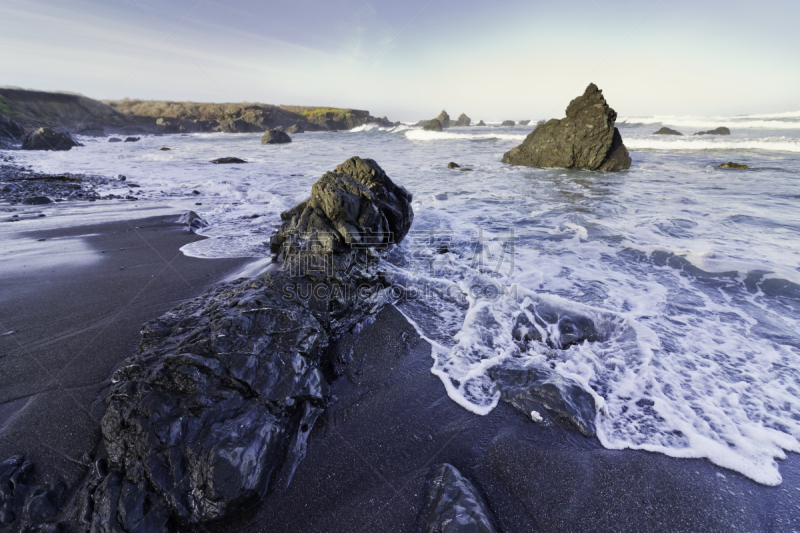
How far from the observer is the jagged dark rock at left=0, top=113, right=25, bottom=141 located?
1006 inches

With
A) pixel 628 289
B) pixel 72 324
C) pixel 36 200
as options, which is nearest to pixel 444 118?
pixel 36 200

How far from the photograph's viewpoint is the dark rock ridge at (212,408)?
5.35 ft

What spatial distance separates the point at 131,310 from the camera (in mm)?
3340

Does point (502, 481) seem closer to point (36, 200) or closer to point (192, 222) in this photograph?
point (192, 222)

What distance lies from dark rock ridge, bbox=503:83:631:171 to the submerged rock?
1581 cm

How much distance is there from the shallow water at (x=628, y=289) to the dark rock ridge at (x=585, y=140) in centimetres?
447

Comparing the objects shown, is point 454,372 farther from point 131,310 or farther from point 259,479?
point 131,310

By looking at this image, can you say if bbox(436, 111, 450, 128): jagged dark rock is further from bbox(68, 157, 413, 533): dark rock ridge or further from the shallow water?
bbox(68, 157, 413, 533): dark rock ridge

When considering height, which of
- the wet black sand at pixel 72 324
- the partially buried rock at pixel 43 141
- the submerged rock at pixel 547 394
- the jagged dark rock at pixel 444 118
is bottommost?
the submerged rock at pixel 547 394

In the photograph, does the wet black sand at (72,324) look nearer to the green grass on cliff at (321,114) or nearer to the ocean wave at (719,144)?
the ocean wave at (719,144)

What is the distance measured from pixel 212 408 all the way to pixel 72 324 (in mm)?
2463

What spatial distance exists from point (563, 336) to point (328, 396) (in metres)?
2.49

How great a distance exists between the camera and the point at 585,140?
1488 cm

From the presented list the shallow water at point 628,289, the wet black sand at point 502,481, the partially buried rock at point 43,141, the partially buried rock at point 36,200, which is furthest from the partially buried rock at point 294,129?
the wet black sand at point 502,481
